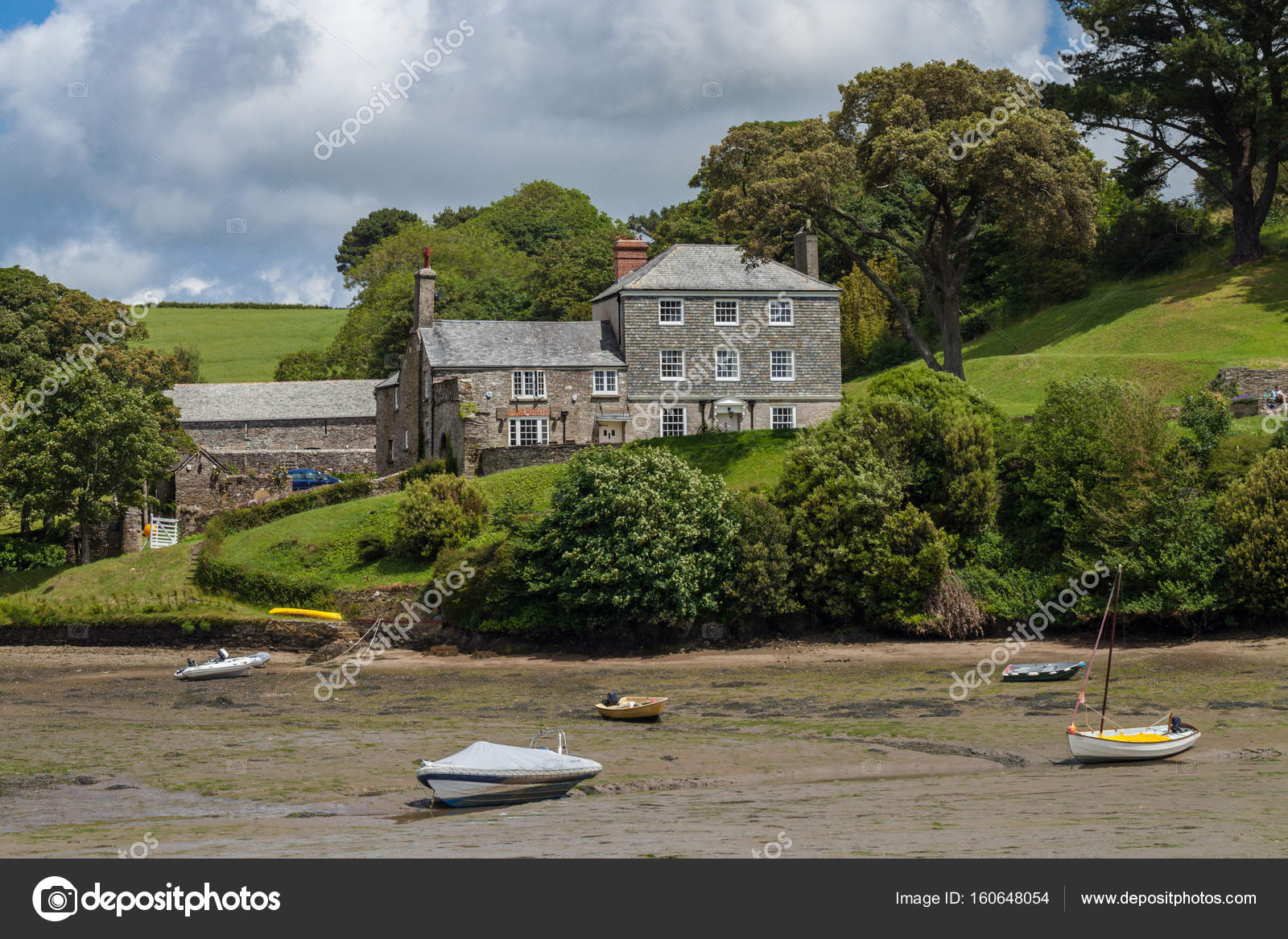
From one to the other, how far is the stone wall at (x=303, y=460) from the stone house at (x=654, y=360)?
1571 cm

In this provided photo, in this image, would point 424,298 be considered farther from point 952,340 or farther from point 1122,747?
point 1122,747

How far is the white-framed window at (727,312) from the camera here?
64500 mm

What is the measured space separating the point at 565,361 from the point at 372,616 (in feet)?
78.3

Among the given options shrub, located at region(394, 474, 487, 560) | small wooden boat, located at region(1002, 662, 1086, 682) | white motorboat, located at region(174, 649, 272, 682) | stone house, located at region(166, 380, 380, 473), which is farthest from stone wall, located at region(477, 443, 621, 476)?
stone house, located at region(166, 380, 380, 473)

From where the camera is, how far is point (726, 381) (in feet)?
211

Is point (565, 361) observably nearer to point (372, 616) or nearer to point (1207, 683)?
point (372, 616)

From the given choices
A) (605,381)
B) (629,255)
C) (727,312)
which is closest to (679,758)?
(605,381)

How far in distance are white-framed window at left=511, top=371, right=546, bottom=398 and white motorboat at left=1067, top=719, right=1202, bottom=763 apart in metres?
42.8

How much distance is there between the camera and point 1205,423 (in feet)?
134

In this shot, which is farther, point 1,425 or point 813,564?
point 1,425

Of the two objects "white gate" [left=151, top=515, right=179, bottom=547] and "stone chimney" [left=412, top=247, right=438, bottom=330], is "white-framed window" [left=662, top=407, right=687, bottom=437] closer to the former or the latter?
"stone chimney" [left=412, top=247, right=438, bottom=330]

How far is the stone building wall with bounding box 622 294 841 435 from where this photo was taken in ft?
209

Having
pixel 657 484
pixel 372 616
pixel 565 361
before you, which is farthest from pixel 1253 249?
pixel 372 616

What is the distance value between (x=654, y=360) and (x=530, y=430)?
7732 millimetres
